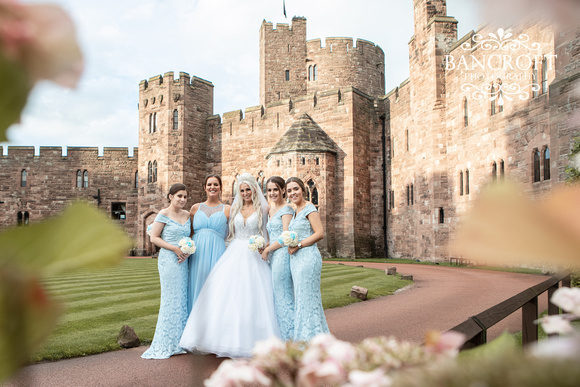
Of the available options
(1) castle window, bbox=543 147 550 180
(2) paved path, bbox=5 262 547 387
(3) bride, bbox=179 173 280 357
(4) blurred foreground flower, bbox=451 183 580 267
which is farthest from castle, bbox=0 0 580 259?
(4) blurred foreground flower, bbox=451 183 580 267

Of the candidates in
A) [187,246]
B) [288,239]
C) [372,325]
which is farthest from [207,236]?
[372,325]

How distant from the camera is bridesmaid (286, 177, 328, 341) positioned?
15.5ft

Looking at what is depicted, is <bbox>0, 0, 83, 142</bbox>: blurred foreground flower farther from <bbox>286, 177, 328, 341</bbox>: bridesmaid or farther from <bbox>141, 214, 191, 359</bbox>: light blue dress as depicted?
<bbox>141, 214, 191, 359</bbox>: light blue dress

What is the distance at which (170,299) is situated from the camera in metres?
5.02

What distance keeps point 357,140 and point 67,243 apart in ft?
70.0

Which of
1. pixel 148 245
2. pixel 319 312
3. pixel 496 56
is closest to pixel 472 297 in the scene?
pixel 319 312

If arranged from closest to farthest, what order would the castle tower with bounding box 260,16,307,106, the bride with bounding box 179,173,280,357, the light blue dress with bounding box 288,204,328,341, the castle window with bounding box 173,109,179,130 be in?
the bride with bounding box 179,173,280,357, the light blue dress with bounding box 288,204,328,341, the castle window with bounding box 173,109,179,130, the castle tower with bounding box 260,16,307,106

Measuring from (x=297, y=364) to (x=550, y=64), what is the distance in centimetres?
1485

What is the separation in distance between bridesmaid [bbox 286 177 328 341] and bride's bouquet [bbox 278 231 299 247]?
4.6 inches

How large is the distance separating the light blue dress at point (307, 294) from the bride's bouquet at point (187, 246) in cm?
120

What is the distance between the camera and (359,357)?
1.31ft

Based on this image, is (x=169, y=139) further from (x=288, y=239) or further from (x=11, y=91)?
(x=11, y=91)

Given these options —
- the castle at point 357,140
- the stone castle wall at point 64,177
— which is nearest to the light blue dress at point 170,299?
the castle at point 357,140

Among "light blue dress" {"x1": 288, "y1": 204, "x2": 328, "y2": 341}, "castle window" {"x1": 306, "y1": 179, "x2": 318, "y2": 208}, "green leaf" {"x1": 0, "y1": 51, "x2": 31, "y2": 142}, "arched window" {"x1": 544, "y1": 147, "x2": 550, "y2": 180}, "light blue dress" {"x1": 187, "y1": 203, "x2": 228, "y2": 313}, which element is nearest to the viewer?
"green leaf" {"x1": 0, "y1": 51, "x2": 31, "y2": 142}
